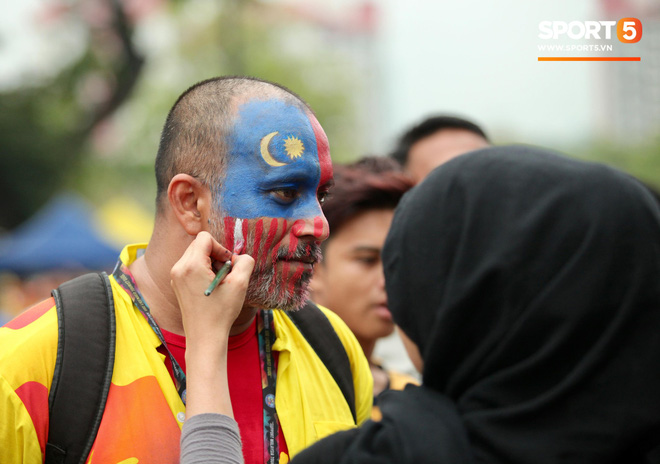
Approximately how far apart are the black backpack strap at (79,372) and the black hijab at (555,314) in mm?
1108

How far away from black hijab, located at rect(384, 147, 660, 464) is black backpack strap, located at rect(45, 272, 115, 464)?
1.11 meters

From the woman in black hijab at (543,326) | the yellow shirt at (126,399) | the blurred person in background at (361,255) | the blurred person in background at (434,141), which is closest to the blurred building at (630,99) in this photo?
the blurred person in background at (434,141)

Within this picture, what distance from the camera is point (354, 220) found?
420cm

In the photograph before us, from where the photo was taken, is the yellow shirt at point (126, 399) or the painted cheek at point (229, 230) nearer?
the yellow shirt at point (126, 399)

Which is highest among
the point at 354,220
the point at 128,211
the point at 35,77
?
the point at 35,77

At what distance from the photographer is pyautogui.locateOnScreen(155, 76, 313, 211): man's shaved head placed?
2.72 m

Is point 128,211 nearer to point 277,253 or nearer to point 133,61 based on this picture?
point 133,61

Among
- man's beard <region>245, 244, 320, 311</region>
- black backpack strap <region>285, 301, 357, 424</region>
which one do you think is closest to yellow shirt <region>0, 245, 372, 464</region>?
black backpack strap <region>285, 301, 357, 424</region>

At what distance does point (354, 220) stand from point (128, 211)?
18341mm

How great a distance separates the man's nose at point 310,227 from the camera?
8.82 ft

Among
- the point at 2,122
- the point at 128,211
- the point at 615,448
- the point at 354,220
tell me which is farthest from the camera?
the point at 128,211

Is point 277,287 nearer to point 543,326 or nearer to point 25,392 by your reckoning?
point 25,392

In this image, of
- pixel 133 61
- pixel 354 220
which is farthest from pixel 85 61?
pixel 354 220

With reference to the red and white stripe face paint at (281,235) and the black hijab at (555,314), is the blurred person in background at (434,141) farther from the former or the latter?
the black hijab at (555,314)
